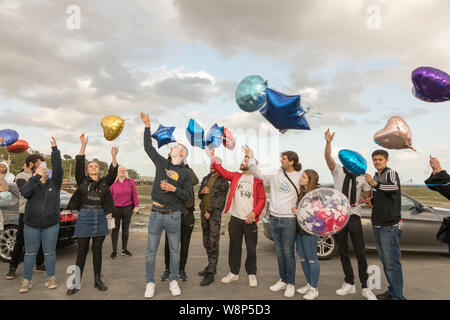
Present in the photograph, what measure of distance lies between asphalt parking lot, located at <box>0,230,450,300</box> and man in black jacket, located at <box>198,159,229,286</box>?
303 mm

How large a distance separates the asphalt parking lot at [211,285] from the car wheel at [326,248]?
0.16 m

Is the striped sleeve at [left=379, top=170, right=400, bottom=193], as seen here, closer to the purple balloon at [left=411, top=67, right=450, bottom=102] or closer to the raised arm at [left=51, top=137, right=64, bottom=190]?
the purple balloon at [left=411, top=67, right=450, bottom=102]

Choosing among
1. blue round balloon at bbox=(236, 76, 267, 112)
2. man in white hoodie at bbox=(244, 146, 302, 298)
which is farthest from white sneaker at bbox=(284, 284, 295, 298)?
blue round balloon at bbox=(236, 76, 267, 112)

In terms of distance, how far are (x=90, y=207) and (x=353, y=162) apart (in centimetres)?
349

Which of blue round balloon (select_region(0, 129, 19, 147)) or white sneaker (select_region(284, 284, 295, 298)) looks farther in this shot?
blue round balloon (select_region(0, 129, 19, 147))

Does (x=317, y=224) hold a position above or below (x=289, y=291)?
above

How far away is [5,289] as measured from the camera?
4426 millimetres

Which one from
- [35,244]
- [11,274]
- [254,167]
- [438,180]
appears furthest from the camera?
[11,274]

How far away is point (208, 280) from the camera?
4715mm

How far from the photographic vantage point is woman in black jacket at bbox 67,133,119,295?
436cm

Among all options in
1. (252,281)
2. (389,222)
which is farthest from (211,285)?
(389,222)

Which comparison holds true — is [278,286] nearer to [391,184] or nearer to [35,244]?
[391,184]

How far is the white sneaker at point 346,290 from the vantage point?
4.30 meters
